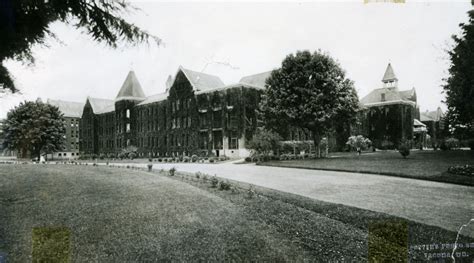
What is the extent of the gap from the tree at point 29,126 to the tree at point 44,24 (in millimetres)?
859

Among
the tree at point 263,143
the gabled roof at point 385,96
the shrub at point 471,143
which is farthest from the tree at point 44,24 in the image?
the gabled roof at point 385,96

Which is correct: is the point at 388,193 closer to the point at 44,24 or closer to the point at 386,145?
the point at 44,24

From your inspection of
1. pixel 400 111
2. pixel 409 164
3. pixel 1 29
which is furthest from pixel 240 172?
pixel 400 111

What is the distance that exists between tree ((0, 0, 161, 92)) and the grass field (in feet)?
7.99

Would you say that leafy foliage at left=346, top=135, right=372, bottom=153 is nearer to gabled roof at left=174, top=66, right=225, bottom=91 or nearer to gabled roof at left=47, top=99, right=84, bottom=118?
gabled roof at left=174, top=66, right=225, bottom=91

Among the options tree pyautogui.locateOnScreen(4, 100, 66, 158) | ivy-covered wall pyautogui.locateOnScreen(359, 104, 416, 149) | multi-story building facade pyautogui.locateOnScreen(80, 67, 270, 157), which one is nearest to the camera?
tree pyautogui.locateOnScreen(4, 100, 66, 158)

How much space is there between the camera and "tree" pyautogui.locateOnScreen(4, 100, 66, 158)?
22.0ft

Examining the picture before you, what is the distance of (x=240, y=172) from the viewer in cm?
1559

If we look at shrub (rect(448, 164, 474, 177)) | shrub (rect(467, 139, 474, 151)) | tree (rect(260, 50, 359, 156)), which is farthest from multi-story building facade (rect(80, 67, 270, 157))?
shrub (rect(448, 164, 474, 177))

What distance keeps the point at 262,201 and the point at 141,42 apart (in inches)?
213

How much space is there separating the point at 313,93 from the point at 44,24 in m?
19.9

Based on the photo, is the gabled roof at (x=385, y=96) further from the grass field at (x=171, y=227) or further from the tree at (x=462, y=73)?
the grass field at (x=171, y=227)

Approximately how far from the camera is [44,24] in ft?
19.4

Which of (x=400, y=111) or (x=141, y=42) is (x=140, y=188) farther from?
(x=400, y=111)
